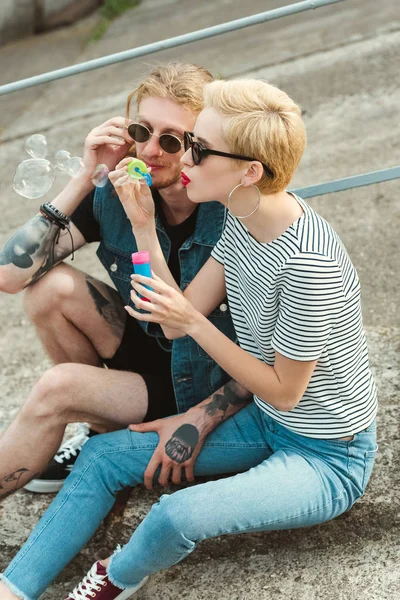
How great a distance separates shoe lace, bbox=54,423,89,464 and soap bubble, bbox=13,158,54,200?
896 mm

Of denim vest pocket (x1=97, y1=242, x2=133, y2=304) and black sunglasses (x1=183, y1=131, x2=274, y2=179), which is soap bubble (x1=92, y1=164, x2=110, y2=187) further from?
black sunglasses (x1=183, y1=131, x2=274, y2=179)

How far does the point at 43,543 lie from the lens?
210 cm

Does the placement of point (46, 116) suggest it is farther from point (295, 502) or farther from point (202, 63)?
Result: point (295, 502)

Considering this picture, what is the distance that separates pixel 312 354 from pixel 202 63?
5509 mm

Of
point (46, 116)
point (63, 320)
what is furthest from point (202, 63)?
point (63, 320)

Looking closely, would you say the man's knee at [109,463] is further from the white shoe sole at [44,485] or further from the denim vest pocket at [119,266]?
the denim vest pocket at [119,266]

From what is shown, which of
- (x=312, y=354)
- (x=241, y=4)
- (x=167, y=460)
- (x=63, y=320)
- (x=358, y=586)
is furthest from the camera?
Result: (x=241, y=4)

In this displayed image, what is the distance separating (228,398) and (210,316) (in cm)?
28

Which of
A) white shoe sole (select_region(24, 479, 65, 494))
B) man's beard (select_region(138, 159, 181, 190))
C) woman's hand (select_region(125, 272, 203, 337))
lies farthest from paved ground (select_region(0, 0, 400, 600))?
woman's hand (select_region(125, 272, 203, 337))

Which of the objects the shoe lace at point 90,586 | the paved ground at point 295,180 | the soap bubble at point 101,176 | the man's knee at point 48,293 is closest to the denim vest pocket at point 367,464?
the paved ground at point 295,180

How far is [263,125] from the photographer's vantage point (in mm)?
1925

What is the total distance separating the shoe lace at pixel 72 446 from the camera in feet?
8.58

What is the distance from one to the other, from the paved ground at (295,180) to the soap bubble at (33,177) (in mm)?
527

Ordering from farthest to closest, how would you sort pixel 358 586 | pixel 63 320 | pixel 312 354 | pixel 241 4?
pixel 241 4 → pixel 63 320 → pixel 358 586 → pixel 312 354
